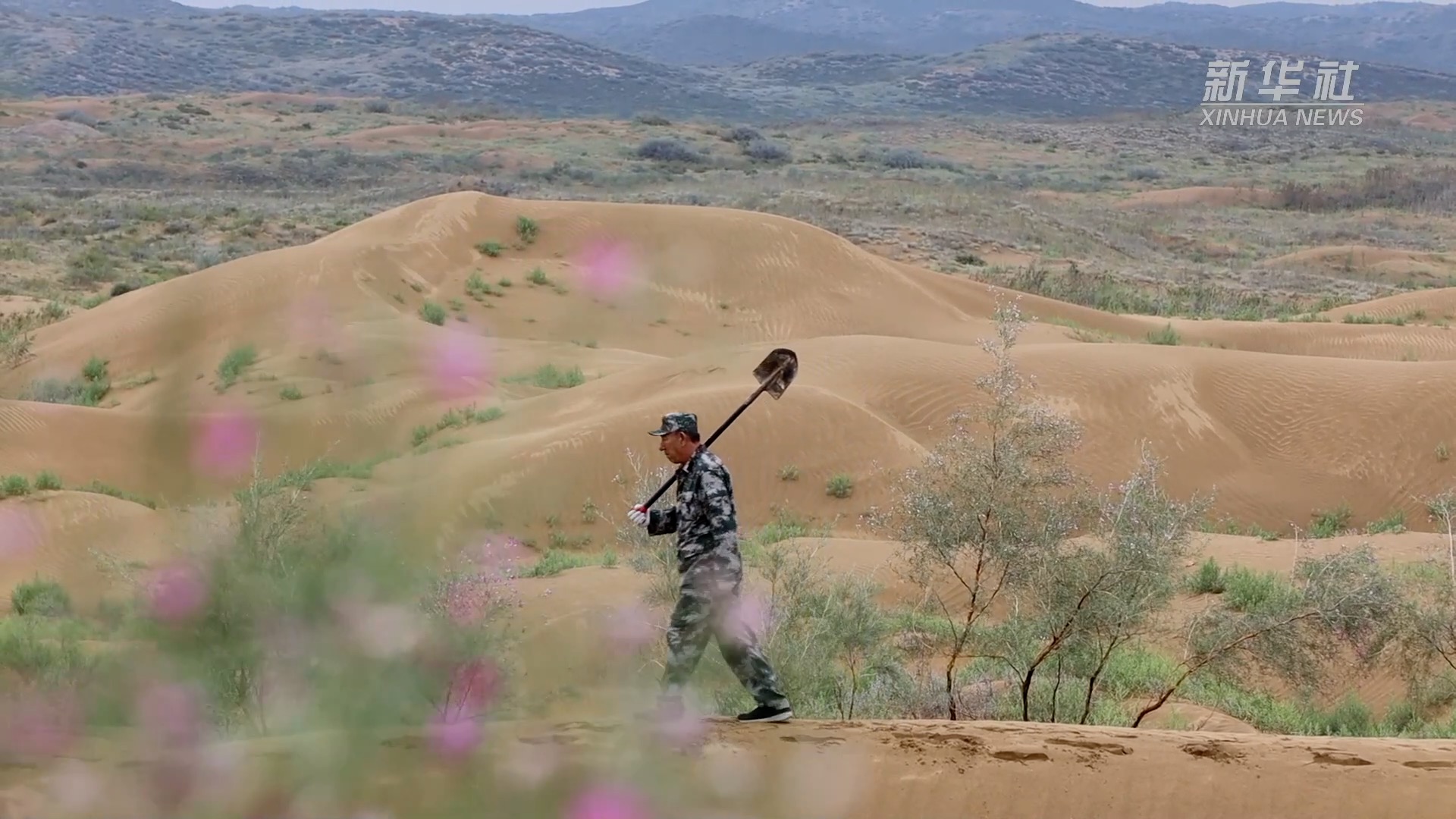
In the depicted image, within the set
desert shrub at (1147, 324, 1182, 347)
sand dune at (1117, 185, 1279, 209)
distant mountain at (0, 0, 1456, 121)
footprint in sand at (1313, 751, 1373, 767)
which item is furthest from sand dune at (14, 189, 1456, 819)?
distant mountain at (0, 0, 1456, 121)

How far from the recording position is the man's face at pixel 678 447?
636 cm

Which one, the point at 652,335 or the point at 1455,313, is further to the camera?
the point at 1455,313

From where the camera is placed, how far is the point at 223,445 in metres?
4.55

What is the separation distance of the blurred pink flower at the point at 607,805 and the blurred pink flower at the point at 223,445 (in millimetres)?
1634

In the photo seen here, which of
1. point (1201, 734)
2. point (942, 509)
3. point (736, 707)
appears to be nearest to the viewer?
point (1201, 734)

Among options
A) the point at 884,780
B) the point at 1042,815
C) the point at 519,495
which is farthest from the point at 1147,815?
the point at 519,495

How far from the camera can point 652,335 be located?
25.4 meters

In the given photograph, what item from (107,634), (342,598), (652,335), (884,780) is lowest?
(652,335)

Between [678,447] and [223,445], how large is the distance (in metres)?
2.33

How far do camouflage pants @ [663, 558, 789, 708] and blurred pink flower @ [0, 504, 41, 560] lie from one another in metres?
7.95

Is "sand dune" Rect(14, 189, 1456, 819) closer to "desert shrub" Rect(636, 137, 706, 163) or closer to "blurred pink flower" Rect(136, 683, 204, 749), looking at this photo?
"blurred pink flower" Rect(136, 683, 204, 749)

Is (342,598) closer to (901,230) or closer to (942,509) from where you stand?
(942,509)

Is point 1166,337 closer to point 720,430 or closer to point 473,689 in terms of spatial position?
point 720,430

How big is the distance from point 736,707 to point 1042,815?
2.18 metres
